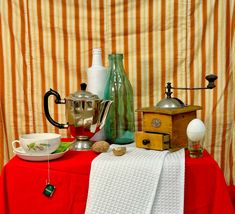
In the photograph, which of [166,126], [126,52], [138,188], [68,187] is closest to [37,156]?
[68,187]

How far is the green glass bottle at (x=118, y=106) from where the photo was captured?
1.42 m

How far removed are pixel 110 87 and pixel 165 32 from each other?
1.37 ft

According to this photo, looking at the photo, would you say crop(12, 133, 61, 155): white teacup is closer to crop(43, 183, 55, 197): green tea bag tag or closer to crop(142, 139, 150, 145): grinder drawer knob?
crop(43, 183, 55, 197): green tea bag tag

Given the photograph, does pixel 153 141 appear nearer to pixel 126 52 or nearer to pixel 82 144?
pixel 82 144

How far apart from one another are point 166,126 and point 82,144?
1.06 feet

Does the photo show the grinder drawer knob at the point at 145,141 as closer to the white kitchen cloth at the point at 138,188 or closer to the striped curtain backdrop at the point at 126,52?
the white kitchen cloth at the point at 138,188

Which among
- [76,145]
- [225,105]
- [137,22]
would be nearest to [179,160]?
[76,145]

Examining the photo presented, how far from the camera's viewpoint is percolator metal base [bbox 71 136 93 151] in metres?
1.33

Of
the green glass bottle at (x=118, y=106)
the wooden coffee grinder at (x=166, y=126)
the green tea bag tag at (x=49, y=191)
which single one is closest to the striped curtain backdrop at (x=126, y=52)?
the green glass bottle at (x=118, y=106)

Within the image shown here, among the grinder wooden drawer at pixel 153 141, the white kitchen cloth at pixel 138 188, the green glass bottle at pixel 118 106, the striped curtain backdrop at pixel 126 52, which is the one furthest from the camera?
the striped curtain backdrop at pixel 126 52

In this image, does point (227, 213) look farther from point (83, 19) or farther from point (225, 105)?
point (83, 19)

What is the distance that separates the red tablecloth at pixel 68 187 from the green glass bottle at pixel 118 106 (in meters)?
0.24

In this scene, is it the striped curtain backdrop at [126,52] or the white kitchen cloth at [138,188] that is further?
the striped curtain backdrop at [126,52]

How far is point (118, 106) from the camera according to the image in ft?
4.67
